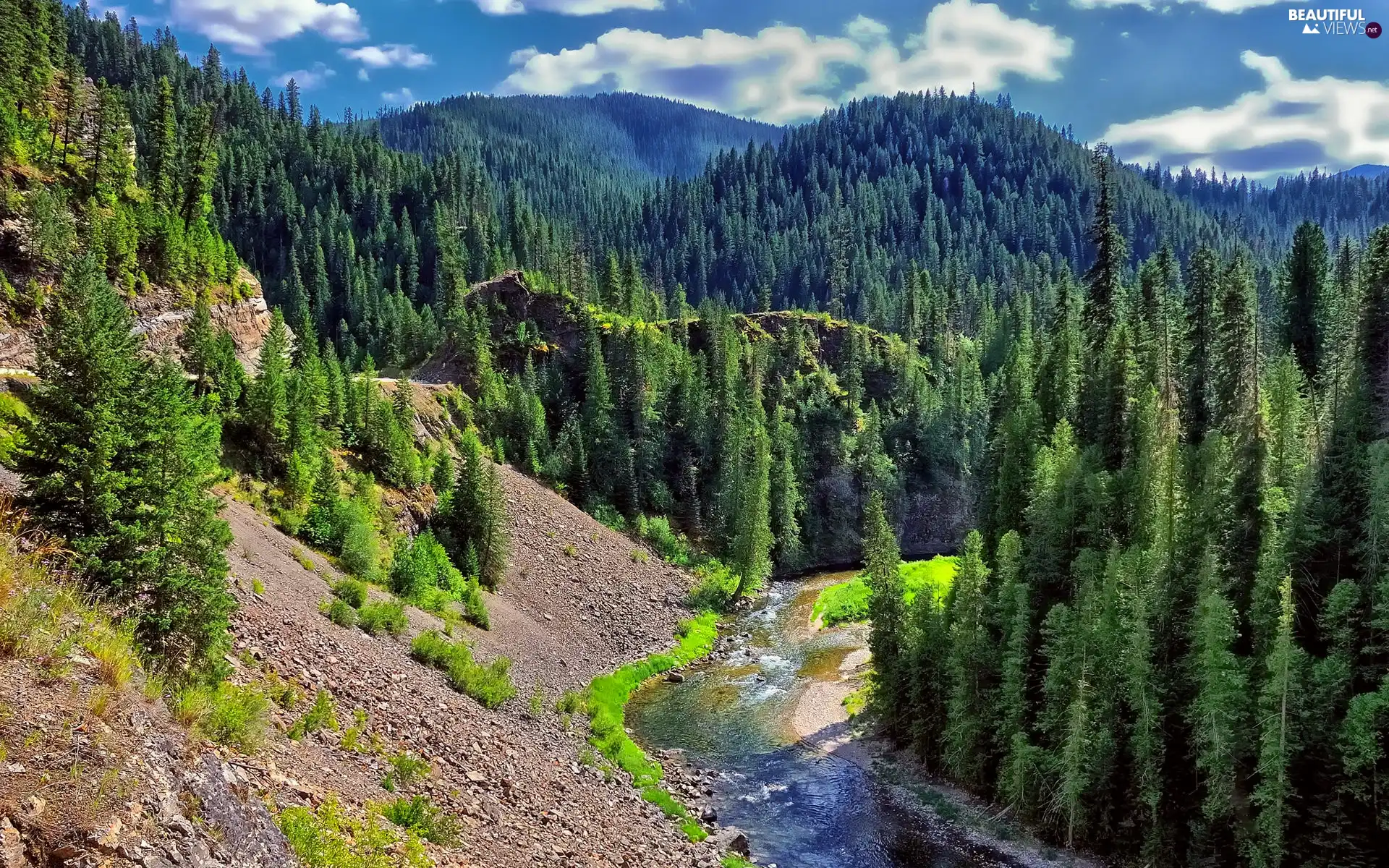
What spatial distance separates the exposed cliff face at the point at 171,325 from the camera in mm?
51156

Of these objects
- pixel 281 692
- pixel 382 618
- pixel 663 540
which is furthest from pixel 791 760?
pixel 663 540

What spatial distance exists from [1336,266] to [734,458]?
81379 mm

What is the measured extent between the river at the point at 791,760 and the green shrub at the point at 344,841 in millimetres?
22849

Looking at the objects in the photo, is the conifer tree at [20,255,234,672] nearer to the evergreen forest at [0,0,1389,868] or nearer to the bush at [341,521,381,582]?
the evergreen forest at [0,0,1389,868]

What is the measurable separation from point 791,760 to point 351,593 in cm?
2751

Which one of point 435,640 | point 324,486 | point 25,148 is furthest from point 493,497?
point 25,148

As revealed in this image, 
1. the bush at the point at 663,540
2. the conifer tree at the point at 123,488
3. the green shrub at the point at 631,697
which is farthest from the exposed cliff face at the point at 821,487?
the conifer tree at the point at 123,488

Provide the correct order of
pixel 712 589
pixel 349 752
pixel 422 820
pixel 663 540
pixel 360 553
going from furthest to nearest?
pixel 663 540 → pixel 712 589 → pixel 360 553 → pixel 349 752 → pixel 422 820

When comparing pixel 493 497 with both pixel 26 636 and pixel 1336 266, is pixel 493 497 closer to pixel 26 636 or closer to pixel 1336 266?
pixel 26 636

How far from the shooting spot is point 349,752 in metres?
26.3

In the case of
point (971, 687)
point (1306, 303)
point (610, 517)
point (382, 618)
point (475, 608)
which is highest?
point (1306, 303)

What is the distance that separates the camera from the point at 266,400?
56.9 m

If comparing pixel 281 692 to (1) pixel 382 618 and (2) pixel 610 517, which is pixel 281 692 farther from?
(2) pixel 610 517

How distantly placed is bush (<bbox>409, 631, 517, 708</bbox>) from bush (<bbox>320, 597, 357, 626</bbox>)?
4.02 metres
